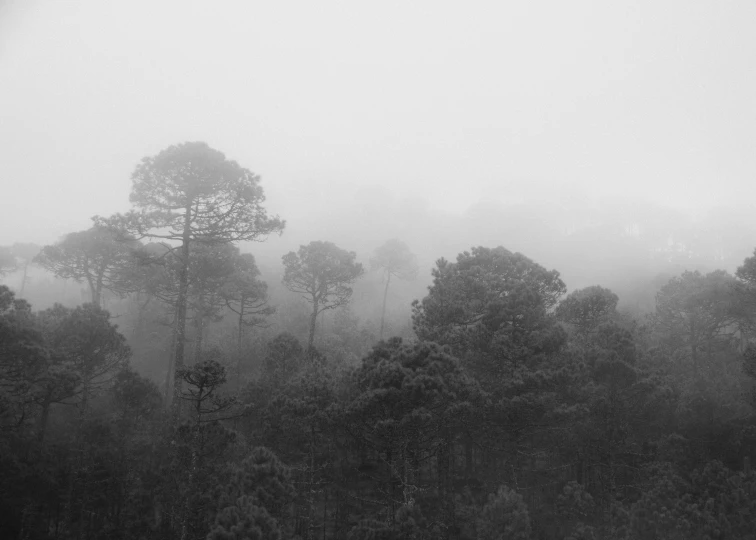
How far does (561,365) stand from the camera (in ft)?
57.3

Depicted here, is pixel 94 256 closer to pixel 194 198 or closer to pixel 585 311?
pixel 194 198

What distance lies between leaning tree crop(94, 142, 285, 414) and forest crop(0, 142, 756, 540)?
0.33ft

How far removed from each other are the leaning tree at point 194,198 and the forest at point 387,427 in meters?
0.10

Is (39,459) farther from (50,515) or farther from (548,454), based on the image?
(548,454)

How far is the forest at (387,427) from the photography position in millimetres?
13719

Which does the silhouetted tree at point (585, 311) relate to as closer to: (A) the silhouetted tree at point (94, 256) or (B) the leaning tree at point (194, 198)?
(B) the leaning tree at point (194, 198)

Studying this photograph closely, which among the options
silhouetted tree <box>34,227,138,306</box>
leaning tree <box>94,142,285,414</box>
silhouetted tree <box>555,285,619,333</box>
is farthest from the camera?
silhouetted tree <box>34,227,138,306</box>

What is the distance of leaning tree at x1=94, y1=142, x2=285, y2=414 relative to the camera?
20.5 m

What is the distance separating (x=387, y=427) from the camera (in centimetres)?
1380

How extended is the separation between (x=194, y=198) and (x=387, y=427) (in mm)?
14615

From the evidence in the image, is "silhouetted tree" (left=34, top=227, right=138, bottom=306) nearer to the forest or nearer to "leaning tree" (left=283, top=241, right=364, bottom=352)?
the forest

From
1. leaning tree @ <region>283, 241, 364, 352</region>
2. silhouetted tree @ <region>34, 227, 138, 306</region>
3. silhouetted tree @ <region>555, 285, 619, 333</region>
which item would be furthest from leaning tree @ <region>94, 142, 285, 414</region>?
silhouetted tree @ <region>555, 285, 619, 333</region>

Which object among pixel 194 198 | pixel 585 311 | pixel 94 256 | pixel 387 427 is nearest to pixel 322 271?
pixel 194 198

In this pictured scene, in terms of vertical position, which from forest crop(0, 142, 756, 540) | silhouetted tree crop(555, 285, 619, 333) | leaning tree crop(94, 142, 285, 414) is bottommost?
forest crop(0, 142, 756, 540)
